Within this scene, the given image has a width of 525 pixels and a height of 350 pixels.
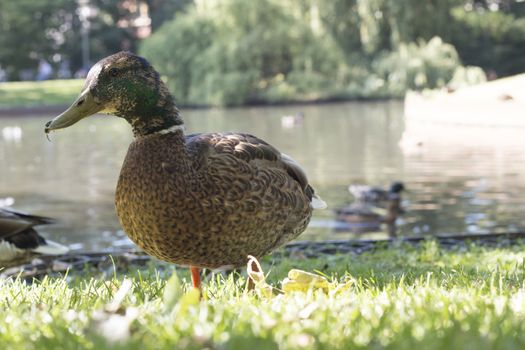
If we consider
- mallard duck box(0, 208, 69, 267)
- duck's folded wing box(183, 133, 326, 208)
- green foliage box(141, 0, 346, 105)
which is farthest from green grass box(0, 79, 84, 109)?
duck's folded wing box(183, 133, 326, 208)

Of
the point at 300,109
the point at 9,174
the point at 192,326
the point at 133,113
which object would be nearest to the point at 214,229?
the point at 133,113

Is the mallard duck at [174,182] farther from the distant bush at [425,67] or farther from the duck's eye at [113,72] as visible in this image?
the distant bush at [425,67]

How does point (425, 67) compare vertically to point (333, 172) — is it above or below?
above

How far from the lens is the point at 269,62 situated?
132ft

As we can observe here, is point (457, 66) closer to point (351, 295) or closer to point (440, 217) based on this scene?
point (440, 217)

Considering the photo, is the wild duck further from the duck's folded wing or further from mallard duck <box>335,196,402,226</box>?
the duck's folded wing

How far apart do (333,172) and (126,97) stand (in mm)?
13159

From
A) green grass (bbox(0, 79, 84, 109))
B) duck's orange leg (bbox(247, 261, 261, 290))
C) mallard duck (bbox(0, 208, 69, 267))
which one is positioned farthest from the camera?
green grass (bbox(0, 79, 84, 109))

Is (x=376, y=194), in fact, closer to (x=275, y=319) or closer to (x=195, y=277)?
(x=195, y=277)

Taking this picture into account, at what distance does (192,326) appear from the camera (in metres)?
2.24

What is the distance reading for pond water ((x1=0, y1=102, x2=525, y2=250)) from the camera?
11.3 metres

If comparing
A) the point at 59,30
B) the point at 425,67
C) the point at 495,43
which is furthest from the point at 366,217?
the point at 59,30

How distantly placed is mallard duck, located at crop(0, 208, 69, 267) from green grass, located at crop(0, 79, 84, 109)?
118 ft

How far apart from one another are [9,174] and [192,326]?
16032 mm
